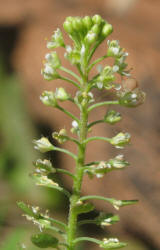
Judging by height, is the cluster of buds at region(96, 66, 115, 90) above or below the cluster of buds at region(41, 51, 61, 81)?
below

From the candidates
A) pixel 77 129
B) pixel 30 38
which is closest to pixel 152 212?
pixel 77 129

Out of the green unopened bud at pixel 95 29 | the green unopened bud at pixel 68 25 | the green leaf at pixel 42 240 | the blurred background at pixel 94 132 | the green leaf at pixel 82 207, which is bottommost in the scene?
the green leaf at pixel 42 240

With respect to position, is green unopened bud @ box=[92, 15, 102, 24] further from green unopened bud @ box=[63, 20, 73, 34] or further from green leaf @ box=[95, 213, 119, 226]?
green leaf @ box=[95, 213, 119, 226]

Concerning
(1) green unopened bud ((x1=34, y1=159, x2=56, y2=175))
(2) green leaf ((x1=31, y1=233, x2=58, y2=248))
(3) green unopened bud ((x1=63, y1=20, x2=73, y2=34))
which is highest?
(3) green unopened bud ((x1=63, y1=20, x2=73, y2=34))

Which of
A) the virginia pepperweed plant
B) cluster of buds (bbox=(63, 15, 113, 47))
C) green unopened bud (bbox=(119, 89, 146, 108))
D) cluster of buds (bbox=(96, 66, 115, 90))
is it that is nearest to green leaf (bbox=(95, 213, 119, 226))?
the virginia pepperweed plant

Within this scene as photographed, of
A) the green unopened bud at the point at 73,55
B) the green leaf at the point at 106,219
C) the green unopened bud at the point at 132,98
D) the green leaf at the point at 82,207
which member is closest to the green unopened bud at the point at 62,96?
the green unopened bud at the point at 73,55

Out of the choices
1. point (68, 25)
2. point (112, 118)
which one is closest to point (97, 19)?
point (68, 25)

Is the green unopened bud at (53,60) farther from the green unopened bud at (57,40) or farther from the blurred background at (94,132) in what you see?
the blurred background at (94,132)
